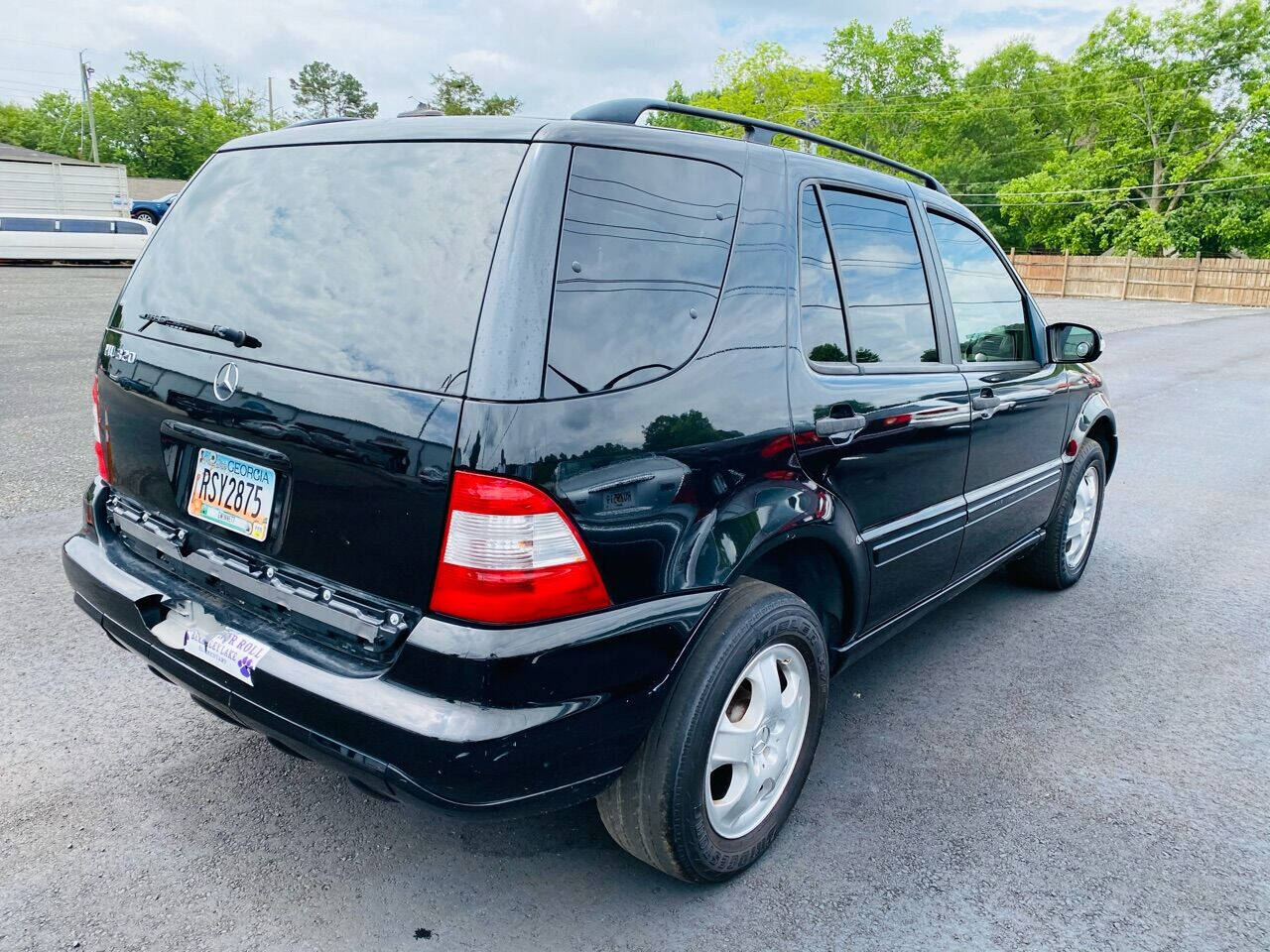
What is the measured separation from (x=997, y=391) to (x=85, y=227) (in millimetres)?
28528

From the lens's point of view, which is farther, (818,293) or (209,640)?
(818,293)

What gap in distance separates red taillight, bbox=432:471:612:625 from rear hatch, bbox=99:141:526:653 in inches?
1.8

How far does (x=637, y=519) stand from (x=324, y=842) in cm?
→ 132

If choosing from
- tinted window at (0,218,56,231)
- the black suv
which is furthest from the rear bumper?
tinted window at (0,218,56,231)

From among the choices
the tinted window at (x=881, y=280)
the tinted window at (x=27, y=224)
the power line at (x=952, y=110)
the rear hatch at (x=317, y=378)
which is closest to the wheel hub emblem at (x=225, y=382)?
the rear hatch at (x=317, y=378)

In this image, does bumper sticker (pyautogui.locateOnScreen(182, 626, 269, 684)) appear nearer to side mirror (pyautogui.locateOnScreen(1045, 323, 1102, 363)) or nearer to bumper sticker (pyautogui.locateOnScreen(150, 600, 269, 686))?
bumper sticker (pyautogui.locateOnScreen(150, 600, 269, 686))

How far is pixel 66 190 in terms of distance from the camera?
37.8 meters

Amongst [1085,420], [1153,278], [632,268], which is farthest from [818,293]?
[1153,278]

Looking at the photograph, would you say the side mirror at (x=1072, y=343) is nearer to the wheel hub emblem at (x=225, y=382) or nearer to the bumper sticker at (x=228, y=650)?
the wheel hub emblem at (x=225, y=382)

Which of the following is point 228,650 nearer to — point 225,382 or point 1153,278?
point 225,382

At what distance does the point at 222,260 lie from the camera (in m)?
2.41

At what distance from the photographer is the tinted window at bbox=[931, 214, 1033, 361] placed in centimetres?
341

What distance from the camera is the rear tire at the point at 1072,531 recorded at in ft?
14.4

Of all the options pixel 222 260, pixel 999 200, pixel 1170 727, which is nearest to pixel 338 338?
pixel 222 260
